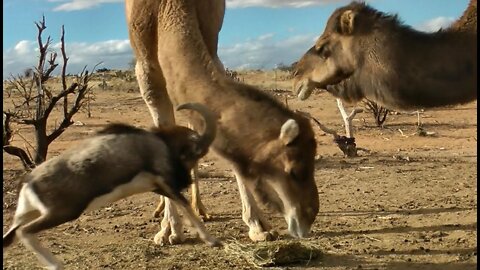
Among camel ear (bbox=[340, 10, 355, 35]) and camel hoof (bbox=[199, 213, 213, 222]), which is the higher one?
camel ear (bbox=[340, 10, 355, 35])

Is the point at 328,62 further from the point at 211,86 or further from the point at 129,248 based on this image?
the point at 129,248

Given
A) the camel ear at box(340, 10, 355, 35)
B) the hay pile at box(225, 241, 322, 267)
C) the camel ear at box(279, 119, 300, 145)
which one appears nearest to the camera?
the camel ear at box(279, 119, 300, 145)

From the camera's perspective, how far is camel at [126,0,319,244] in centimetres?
623

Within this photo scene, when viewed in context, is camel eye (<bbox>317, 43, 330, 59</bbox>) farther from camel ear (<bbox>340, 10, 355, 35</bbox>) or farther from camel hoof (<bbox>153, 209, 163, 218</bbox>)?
camel hoof (<bbox>153, 209, 163, 218</bbox>)

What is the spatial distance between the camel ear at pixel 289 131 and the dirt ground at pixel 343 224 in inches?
35.3

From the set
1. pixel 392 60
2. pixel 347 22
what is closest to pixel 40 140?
pixel 347 22

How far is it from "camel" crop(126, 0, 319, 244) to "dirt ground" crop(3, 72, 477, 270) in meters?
0.41

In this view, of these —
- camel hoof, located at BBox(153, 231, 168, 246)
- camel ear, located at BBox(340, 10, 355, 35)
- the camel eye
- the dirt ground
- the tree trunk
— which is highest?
camel ear, located at BBox(340, 10, 355, 35)

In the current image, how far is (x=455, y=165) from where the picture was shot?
43.4ft

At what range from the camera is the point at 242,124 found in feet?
21.0

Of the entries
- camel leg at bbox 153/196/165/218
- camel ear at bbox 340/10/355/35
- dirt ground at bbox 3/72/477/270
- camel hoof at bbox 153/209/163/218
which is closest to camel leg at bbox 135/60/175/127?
dirt ground at bbox 3/72/477/270

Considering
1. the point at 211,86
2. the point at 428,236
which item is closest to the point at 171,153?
the point at 211,86

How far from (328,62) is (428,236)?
7.95ft

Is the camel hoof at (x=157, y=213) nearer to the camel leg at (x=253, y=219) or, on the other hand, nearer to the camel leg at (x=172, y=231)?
the camel leg at (x=172, y=231)
